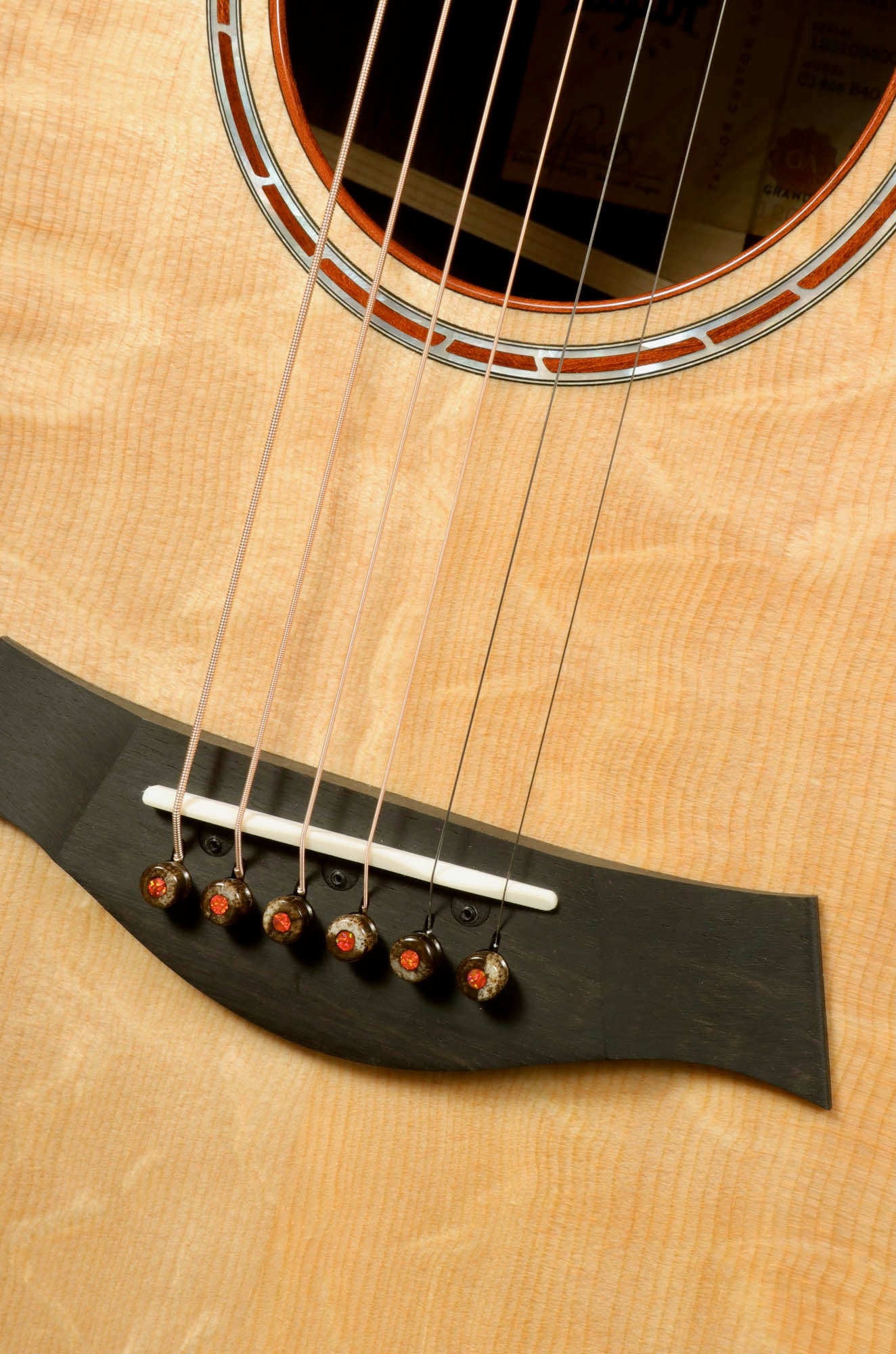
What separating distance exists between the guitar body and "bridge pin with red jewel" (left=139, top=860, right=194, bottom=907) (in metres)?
0.07

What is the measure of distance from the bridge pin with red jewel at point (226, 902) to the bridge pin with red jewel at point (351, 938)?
5 cm

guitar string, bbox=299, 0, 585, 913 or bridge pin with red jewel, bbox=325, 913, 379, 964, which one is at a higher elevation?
guitar string, bbox=299, 0, 585, 913

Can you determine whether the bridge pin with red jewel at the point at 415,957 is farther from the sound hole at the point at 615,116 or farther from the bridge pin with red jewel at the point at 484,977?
the sound hole at the point at 615,116

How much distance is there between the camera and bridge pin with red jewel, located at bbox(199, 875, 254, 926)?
23.5 inches

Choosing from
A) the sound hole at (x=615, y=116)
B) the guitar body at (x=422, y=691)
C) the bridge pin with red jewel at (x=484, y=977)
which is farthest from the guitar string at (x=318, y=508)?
the sound hole at (x=615, y=116)

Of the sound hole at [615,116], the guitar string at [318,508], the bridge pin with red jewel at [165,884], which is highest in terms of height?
the sound hole at [615,116]

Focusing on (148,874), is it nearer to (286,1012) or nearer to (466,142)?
(286,1012)

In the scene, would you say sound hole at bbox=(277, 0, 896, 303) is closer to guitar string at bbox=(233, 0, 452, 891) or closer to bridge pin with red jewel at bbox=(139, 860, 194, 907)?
guitar string at bbox=(233, 0, 452, 891)

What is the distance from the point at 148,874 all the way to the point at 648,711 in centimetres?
29

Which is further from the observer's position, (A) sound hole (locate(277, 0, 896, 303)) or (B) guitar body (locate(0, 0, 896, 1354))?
(A) sound hole (locate(277, 0, 896, 303))

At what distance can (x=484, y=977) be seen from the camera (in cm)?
57

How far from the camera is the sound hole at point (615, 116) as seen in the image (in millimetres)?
897

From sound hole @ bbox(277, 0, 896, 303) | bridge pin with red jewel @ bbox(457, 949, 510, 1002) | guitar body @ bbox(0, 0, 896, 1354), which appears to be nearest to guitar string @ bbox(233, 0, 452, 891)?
guitar body @ bbox(0, 0, 896, 1354)

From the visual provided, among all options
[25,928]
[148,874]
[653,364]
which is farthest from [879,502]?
[25,928]
